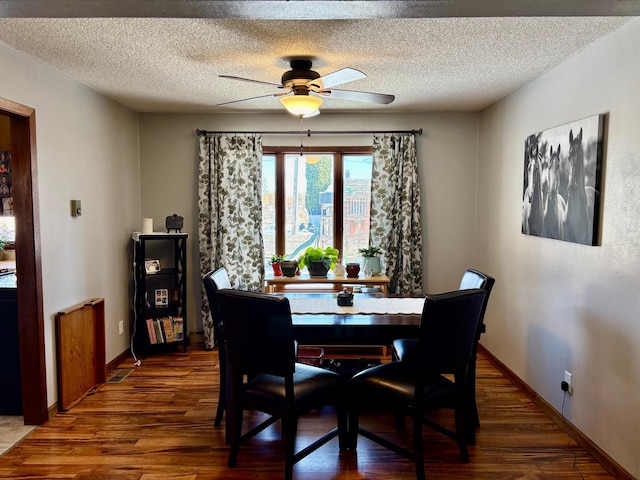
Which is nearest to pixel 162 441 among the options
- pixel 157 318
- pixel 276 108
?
pixel 157 318

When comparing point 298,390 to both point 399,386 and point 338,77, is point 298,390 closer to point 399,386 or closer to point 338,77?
point 399,386

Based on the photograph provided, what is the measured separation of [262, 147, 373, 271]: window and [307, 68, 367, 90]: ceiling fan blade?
6.39ft

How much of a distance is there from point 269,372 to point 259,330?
23 centimetres

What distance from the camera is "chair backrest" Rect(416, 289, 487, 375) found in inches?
86.0

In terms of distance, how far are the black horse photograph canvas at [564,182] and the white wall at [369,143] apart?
121 centimetres

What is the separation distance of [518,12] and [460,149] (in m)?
2.97

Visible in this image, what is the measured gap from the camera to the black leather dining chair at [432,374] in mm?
2207

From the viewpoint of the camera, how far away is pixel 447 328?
2.23 m

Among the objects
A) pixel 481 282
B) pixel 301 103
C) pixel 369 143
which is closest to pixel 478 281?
pixel 481 282

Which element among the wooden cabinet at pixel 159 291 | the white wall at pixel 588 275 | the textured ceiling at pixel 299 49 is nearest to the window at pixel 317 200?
the wooden cabinet at pixel 159 291

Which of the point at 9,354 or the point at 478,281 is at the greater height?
the point at 478,281

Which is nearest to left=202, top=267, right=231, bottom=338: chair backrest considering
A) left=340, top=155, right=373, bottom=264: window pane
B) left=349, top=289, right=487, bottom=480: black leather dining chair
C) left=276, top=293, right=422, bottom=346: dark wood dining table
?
left=276, top=293, right=422, bottom=346: dark wood dining table

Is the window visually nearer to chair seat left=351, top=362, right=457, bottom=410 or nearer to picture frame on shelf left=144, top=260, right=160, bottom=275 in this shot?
picture frame on shelf left=144, top=260, right=160, bottom=275

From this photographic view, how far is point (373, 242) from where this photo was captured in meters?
4.62
